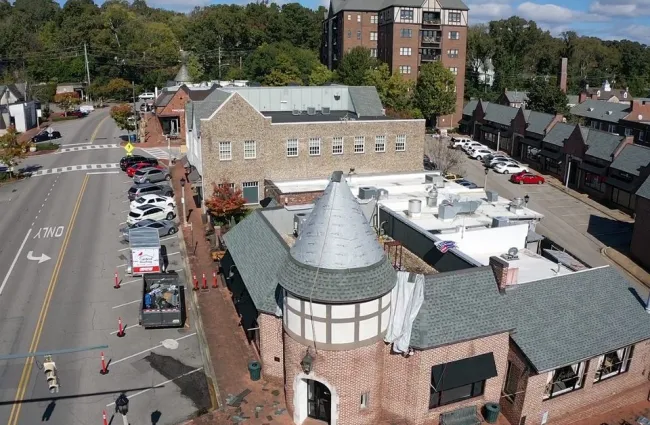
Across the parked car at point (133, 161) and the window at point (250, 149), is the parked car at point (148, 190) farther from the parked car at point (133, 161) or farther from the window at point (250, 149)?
the parked car at point (133, 161)

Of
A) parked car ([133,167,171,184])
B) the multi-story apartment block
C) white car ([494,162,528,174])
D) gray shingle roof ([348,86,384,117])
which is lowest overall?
white car ([494,162,528,174])

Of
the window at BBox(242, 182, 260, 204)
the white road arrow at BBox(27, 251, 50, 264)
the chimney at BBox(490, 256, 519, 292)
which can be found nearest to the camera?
the chimney at BBox(490, 256, 519, 292)

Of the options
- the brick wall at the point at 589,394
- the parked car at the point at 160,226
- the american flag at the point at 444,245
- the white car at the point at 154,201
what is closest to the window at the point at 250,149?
the white car at the point at 154,201

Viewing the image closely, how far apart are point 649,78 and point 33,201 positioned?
146187 millimetres

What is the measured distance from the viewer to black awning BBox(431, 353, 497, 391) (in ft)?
64.9

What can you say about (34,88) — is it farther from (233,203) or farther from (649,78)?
(649,78)

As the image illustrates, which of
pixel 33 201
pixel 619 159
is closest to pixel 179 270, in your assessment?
pixel 33 201

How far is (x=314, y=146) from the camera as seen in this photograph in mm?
48781

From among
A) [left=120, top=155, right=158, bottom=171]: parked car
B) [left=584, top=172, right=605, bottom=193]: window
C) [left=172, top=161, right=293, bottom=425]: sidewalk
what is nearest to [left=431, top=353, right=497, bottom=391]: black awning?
[left=172, top=161, right=293, bottom=425]: sidewalk

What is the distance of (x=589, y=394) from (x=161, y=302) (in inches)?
818

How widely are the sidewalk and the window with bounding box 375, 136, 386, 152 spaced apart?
66.6ft

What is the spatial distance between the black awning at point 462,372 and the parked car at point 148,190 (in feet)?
118

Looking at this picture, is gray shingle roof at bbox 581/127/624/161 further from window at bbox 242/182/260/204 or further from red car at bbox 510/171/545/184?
window at bbox 242/182/260/204

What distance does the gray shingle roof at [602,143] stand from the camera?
55.0 metres
